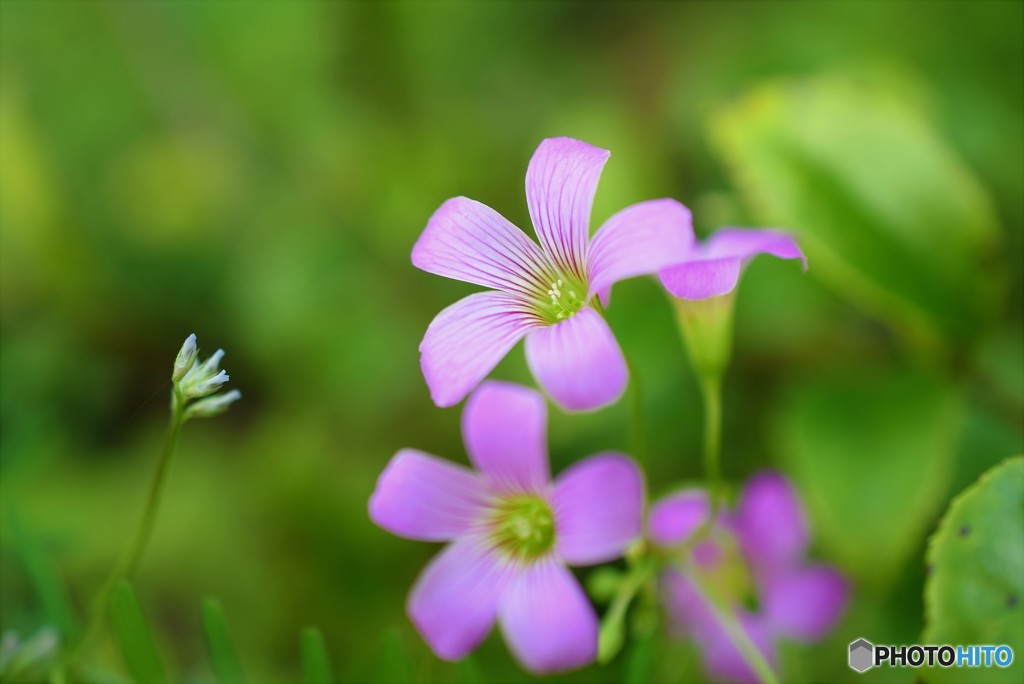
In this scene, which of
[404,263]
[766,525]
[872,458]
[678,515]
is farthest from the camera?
[404,263]

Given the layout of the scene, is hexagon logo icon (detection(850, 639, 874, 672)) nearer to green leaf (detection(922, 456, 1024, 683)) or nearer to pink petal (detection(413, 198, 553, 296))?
green leaf (detection(922, 456, 1024, 683))

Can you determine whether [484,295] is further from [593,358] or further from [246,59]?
[246,59]

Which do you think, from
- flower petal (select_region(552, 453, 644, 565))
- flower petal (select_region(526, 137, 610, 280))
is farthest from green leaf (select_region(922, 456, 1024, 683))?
flower petal (select_region(526, 137, 610, 280))

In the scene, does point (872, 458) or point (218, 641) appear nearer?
point (218, 641)

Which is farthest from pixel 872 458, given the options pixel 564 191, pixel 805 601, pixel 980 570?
pixel 564 191

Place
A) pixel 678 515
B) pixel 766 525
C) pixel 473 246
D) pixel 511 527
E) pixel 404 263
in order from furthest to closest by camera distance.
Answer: pixel 404 263, pixel 766 525, pixel 678 515, pixel 511 527, pixel 473 246

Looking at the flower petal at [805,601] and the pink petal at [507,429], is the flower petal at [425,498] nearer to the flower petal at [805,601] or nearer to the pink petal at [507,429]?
the pink petal at [507,429]

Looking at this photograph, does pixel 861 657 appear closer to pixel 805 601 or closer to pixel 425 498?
pixel 805 601
